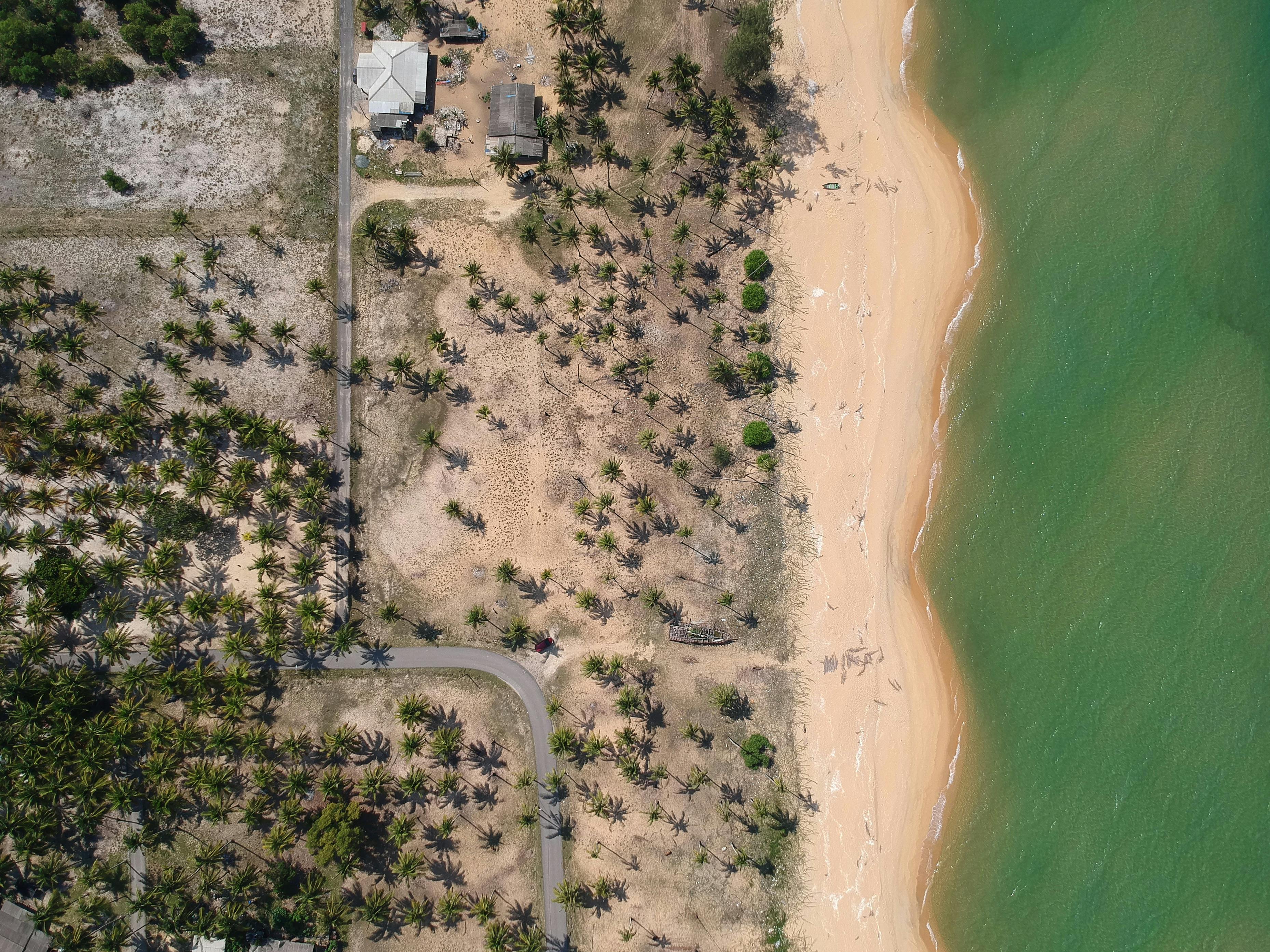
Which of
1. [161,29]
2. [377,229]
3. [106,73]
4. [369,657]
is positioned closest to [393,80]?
[377,229]

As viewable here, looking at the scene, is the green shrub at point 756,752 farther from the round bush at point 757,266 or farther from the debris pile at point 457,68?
the debris pile at point 457,68

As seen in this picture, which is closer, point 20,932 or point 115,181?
point 20,932

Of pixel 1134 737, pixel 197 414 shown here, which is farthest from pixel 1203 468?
pixel 197 414

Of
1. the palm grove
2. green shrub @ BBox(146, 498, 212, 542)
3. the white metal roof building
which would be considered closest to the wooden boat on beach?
the palm grove

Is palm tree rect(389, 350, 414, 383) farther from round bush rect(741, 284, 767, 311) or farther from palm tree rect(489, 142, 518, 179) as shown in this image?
round bush rect(741, 284, 767, 311)

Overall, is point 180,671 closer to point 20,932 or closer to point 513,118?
point 20,932

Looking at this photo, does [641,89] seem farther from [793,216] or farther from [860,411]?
[860,411]
